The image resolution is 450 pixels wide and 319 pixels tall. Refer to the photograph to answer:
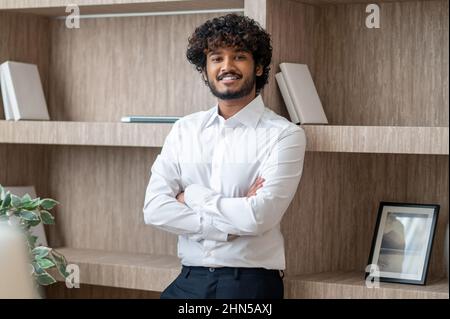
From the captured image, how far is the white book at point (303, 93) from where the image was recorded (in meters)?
3.18

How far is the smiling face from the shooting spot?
3031 millimetres

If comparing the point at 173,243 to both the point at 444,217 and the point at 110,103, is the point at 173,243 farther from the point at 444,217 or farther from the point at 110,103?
the point at 444,217

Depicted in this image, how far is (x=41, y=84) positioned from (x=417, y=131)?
1713mm

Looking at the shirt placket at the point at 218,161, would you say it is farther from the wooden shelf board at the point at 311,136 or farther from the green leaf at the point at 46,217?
the green leaf at the point at 46,217

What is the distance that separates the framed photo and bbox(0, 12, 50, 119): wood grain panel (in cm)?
160

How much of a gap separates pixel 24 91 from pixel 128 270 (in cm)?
86

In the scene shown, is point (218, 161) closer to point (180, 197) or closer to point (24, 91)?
point (180, 197)

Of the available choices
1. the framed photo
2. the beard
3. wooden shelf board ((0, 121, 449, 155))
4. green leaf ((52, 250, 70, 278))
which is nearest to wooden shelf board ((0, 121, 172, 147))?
wooden shelf board ((0, 121, 449, 155))

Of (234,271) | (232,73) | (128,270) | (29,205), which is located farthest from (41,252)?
(232,73)

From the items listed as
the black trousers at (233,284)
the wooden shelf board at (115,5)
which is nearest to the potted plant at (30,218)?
the black trousers at (233,284)

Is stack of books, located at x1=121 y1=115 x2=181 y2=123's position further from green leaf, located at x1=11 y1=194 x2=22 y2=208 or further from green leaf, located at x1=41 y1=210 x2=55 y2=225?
green leaf, located at x1=11 y1=194 x2=22 y2=208

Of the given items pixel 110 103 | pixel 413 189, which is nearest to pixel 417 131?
pixel 413 189

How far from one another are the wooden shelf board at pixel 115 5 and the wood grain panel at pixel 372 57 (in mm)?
283

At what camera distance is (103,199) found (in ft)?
12.9
